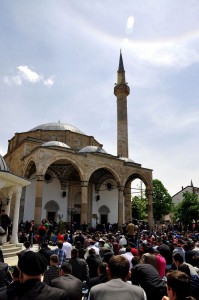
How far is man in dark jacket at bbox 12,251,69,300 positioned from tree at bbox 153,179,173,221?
119 feet

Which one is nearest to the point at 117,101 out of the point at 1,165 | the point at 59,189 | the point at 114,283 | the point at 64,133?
the point at 64,133

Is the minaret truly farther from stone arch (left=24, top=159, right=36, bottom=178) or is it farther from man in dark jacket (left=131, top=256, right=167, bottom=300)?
man in dark jacket (left=131, top=256, right=167, bottom=300)

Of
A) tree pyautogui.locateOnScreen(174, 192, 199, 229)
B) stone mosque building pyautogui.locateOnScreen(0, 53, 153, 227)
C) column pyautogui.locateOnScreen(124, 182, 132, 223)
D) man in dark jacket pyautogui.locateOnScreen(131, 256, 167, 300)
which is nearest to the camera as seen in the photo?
man in dark jacket pyautogui.locateOnScreen(131, 256, 167, 300)

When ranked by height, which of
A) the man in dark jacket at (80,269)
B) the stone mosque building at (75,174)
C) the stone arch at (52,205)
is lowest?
the man in dark jacket at (80,269)

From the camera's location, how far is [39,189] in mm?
16109

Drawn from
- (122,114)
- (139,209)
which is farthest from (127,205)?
(139,209)

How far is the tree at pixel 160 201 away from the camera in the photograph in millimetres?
36219

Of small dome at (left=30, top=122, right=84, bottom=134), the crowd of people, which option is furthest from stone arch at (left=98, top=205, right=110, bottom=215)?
the crowd of people

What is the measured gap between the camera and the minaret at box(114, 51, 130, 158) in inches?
933

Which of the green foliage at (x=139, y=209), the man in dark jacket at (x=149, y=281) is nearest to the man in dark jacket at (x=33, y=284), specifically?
the man in dark jacket at (x=149, y=281)

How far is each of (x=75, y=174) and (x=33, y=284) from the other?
19922 millimetres

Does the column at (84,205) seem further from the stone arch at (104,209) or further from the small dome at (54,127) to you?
the small dome at (54,127)

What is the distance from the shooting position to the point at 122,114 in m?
24.2

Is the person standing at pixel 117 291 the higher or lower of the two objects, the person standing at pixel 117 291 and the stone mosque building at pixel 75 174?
the lower
